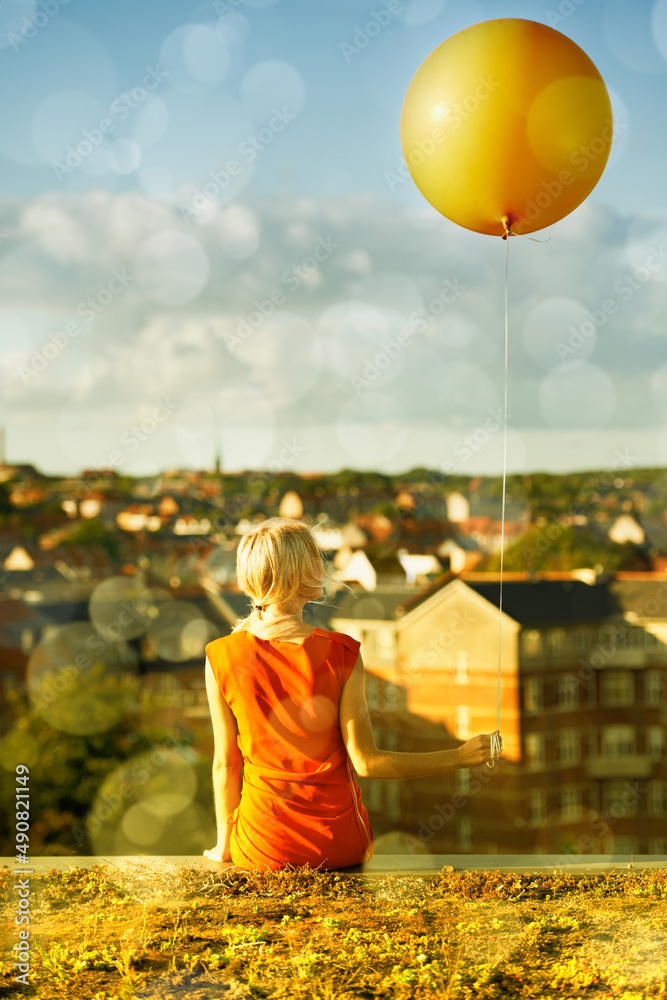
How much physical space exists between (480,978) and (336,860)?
1.99ft

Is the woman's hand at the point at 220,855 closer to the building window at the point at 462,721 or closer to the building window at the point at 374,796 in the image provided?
the building window at the point at 462,721

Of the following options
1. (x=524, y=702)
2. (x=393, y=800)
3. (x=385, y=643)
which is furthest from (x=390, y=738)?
(x=524, y=702)

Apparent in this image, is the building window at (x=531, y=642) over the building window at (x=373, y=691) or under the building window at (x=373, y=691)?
over

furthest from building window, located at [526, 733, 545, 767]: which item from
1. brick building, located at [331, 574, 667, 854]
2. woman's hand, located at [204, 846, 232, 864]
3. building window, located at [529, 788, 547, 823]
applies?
woman's hand, located at [204, 846, 232, 864]

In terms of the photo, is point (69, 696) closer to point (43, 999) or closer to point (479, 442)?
point (479, 442)

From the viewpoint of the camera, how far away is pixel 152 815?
35438 mm

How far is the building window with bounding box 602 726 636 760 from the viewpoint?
48562 mm

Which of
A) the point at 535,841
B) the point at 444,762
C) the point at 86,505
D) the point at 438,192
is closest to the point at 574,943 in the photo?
the point at 444,762

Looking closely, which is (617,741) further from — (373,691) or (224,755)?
(224,755)

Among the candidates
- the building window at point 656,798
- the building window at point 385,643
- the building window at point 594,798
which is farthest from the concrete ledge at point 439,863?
the building window at point 656,798

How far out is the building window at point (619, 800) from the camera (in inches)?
1931

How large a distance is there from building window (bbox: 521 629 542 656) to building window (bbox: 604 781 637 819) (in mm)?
11491

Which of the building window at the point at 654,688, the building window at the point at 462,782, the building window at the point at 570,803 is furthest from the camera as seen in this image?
the building window at the point at 654,688

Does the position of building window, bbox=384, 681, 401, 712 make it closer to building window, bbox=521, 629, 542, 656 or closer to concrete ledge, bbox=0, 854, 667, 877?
building window, bbox=521, 629, 542, 656
